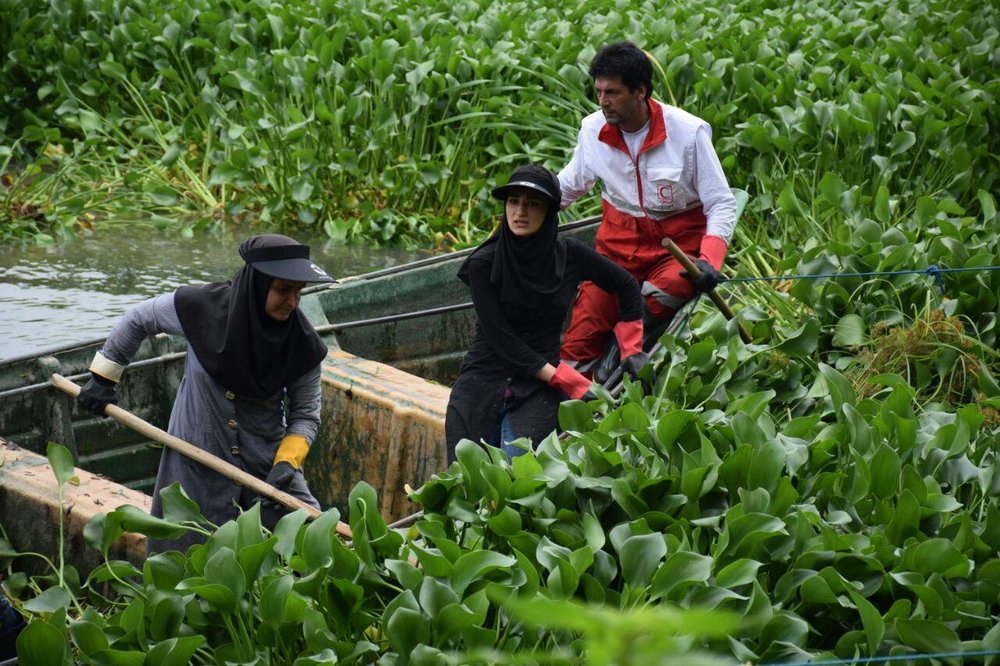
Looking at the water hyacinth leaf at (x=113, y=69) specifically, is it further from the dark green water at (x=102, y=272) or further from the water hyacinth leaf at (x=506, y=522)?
the water hyacinth leaf at (x=506, y=522)

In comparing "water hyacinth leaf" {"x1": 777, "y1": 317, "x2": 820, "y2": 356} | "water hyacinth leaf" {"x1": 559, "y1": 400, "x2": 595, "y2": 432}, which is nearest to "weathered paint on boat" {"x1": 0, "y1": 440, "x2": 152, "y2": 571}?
"water hyacinth leaf" {"x1": 559, "y1": 400, "x2": 595, "y2": 432}

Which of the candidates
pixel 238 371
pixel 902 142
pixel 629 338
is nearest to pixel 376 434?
pixel 629 338

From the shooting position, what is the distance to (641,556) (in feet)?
9.07

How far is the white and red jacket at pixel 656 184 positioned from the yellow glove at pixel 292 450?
135 centimetres

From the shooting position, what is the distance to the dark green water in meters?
5.78

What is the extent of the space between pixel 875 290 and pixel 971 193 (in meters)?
2.63

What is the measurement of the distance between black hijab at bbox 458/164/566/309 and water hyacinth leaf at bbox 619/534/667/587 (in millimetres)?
1411

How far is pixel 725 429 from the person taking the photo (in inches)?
135

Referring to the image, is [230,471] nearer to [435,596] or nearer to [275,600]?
[275,600]

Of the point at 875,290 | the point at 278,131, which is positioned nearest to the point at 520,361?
the point at 875,290

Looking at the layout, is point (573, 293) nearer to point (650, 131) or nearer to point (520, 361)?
point (520, 361)

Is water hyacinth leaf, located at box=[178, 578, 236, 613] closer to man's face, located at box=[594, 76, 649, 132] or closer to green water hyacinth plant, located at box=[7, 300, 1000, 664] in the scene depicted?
green water hyacinth plant, located at box=[7, 300, 1000, 664]

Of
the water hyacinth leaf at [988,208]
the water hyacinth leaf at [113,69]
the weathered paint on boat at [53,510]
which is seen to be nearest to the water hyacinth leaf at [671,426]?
the weathered paint on boat at [53,510]

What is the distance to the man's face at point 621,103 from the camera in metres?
4.39
